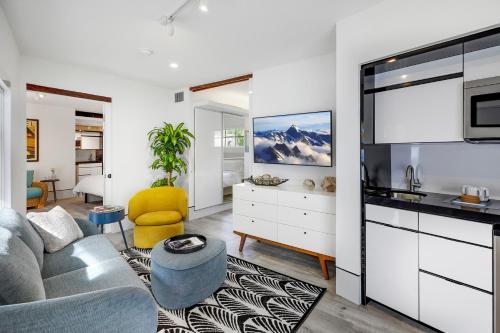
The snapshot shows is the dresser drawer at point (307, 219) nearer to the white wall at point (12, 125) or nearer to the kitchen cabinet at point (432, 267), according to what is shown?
the kitchen cabinet at point (432, 267)

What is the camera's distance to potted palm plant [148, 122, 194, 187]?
4.48 meters

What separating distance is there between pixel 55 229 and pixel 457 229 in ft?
10.8

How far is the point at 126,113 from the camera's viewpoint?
4.35m

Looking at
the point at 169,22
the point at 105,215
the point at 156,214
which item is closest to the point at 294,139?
the point at 169,22

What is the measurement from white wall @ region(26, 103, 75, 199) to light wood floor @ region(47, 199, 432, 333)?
3.97 metres

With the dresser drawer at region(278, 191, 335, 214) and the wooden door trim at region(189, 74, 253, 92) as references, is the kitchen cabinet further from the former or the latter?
the wooden door trim at region(189, 74, 253, 92)

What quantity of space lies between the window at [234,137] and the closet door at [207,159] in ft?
1.05

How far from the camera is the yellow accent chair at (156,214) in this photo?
3.40 metres

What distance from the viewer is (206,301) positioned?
2.28 m

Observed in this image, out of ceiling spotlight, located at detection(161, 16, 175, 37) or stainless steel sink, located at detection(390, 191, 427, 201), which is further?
ceiling spotlight, located at detection(161, 16, 175, 37)

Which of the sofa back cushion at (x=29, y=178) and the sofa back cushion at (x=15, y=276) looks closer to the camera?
the sofa back cushion at (x=15, y=276)

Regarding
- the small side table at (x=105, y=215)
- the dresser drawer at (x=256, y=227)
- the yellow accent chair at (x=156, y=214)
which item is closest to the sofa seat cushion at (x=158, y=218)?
the yellow accent chair at (x=156, y=214)

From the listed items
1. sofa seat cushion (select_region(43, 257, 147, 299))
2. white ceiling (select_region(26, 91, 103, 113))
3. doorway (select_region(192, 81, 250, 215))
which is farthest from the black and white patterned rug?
white ceiling (select_region(26, 91, 103, 113))

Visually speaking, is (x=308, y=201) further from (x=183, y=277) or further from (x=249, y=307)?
(x=183, y=277)
